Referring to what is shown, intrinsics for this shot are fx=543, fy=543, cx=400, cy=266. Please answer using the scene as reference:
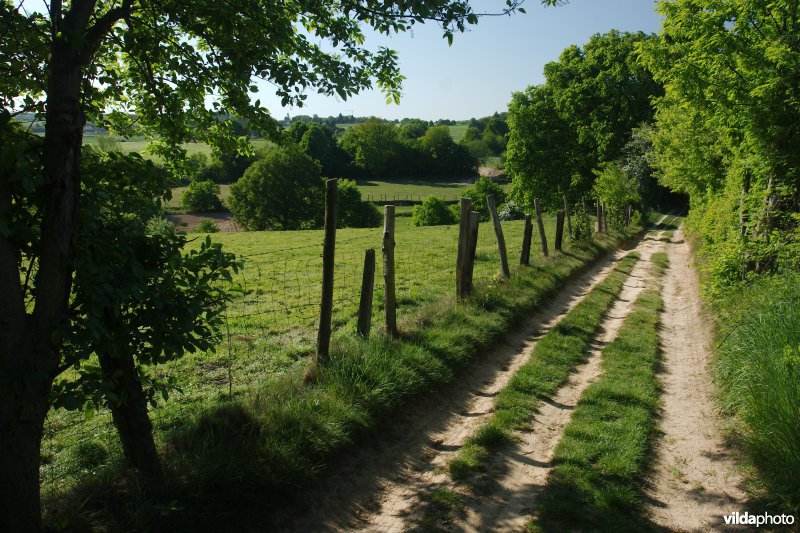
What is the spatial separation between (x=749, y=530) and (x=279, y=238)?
2925 cm

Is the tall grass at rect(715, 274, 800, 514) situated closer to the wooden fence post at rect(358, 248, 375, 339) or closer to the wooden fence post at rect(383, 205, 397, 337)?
the wooden fence post at rect(383, 205, 397, 337)

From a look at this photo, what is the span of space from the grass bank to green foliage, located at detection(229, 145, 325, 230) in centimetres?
5488

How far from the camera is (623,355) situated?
938 cm

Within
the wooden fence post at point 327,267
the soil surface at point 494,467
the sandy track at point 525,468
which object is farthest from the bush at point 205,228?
the sandy track at point 525,468

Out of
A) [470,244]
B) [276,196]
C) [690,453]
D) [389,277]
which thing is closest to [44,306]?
[389,277]

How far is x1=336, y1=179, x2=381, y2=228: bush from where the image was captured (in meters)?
65.2

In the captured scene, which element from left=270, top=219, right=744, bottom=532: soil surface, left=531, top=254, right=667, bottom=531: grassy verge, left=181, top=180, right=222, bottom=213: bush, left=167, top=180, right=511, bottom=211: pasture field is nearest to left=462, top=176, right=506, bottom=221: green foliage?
left=167, top=180, right=511, bottom=211: pasture field

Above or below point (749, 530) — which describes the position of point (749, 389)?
above

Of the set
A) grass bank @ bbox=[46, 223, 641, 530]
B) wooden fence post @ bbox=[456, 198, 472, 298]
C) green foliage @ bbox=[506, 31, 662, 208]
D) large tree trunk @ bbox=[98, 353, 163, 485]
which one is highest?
green foliage @ bbox=[506, 31, 662, 208]

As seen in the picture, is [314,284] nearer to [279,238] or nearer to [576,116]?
[279,238]

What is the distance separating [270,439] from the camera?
526 cm

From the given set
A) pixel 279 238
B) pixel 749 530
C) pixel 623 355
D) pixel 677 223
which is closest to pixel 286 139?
pixel 749 530

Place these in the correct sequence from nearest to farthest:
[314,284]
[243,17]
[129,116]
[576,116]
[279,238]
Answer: [243,17] < [129,116] < [314,284] < [279,238] < [576,116]

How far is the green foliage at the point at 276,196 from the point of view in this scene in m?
61.5
